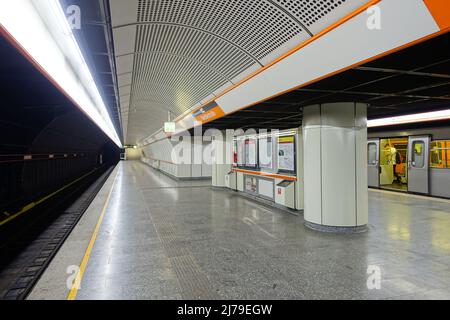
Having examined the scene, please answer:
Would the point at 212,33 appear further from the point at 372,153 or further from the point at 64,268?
the point at 372,153

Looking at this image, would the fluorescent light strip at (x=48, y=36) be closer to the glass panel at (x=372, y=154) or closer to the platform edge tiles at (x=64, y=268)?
the platform edge tiles at (x=64, y=268)

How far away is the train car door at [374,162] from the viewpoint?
11.9 m

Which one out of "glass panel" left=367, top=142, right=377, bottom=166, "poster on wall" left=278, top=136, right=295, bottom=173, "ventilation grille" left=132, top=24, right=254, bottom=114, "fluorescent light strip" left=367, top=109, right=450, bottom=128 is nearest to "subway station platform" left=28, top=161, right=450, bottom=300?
"poster on wall" left=278, top=136, right=295, bottom=173

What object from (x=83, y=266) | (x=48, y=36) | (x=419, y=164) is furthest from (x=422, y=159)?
(x=48, y=36)

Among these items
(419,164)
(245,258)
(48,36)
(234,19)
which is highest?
(234,19)

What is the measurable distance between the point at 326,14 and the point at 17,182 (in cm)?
868

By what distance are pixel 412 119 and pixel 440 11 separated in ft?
28.6

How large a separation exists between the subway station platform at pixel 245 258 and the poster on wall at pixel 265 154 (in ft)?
6.88

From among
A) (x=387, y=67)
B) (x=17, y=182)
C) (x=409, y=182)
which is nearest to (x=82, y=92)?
(x=17, y=182)

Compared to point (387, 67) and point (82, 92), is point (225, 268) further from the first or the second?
point (82, 92)

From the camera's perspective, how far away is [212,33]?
4.49m

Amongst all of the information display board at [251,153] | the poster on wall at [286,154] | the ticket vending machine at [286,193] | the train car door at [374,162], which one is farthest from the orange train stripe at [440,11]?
the train car door at [374,162]

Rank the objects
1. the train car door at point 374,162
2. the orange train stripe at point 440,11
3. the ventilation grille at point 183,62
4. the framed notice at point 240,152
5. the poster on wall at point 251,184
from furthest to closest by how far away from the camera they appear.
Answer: the train car door at point 374,162
the framed notice at point 240,152
the poster on wall at point 251,184
the ventilation grille at point 183,62
the orange train stripe at point 440,11

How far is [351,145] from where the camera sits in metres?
5.42
